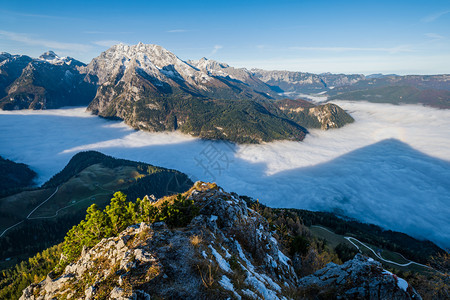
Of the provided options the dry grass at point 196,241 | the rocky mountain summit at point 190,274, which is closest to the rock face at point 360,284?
the rocky mountain summit at point 190,274

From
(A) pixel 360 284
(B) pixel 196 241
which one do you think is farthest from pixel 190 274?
(A) pixel 360 284

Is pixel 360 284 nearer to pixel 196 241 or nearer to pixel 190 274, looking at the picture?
pixel 196 241

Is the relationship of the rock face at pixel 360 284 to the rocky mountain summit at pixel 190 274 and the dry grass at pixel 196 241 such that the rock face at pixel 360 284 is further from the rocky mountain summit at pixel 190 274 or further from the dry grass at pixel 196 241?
the dry grass at pixel 196 241

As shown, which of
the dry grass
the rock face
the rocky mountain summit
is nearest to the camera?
the rocky mountain summit

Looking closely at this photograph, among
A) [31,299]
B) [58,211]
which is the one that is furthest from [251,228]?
[58,211]

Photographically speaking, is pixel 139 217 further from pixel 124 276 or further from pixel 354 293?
pixel 354 293

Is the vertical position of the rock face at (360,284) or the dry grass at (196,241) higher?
the dry grass at (196,241)

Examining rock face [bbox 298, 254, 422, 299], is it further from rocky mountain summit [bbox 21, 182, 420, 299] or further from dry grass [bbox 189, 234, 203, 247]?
dry grass [bbox 189, 234, 203, 247]

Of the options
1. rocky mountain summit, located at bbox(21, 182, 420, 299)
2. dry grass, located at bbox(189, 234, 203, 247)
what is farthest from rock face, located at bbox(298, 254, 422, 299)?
dry grass, located at bbox(189, 234, 203, 247)
